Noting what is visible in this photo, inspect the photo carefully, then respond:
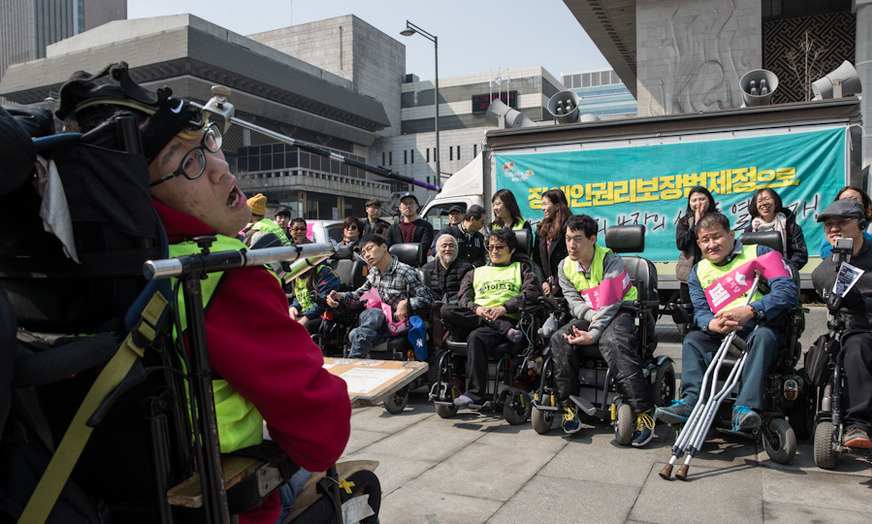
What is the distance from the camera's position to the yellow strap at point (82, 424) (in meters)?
1.24

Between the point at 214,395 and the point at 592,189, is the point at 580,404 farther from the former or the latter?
the point at 592,189

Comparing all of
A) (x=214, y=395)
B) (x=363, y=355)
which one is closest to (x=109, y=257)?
(x=214, y=395)

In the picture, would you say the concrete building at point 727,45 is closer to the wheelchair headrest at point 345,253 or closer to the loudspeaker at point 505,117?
the loudspeaker at point 505,117

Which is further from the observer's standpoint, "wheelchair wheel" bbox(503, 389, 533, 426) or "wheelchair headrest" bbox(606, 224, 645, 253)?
"wheelchair headrest" bbox(606, 224, 645, 253)

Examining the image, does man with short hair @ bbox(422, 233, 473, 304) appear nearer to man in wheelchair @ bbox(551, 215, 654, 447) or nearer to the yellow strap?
man in wheelchair @ bbox(551, 215, 654, 447)

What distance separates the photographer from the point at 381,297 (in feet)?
22.2

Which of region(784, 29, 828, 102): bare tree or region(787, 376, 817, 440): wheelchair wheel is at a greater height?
region(784, 29, 828, 102): bare tree

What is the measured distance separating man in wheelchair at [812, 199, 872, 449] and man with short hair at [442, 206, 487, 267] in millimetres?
3529

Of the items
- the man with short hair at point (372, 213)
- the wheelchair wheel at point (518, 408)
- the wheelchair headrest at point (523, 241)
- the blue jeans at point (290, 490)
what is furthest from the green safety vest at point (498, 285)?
the blue jeans at point (290, 490)

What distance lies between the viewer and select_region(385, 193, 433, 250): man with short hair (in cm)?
906

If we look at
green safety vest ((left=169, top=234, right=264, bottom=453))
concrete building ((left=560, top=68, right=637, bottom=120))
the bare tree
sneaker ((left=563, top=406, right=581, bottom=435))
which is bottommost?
sneaker ((left=563, top=406, right=581, bottom=435))

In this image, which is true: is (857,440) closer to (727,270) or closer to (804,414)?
(804,414)

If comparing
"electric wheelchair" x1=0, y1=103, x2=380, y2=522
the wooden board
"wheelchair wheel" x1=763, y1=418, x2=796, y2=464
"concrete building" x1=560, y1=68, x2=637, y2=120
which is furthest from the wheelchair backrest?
"concrete building" x1=560, y1=68, x2=637, y2=120

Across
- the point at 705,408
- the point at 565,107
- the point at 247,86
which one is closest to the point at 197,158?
the point at 705,408
